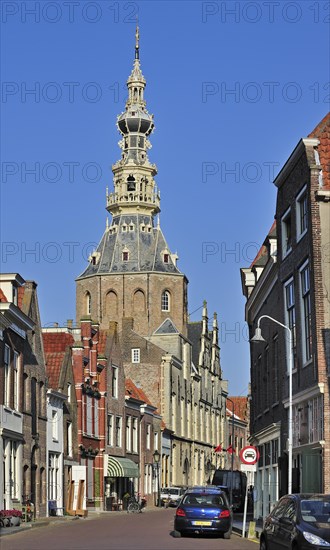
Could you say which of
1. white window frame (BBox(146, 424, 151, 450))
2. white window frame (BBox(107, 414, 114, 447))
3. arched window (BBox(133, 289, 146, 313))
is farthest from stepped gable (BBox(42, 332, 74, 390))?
arched window (BBox(133, 289, 146, 313))

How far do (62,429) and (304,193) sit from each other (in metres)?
25.6

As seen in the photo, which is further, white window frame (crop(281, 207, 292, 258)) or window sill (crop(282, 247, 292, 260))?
white window frame (crop(281, 207, 292, 258))

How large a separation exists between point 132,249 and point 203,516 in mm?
84683

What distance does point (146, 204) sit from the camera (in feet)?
386

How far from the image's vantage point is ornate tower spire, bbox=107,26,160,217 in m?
118

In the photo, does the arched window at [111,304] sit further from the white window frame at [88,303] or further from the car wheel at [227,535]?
the car wheel at [227,535]

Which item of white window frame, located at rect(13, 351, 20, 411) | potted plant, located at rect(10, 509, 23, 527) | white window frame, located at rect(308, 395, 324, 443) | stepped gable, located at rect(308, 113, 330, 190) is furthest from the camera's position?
white window frame, located at rect(13, 351, 20, 411)

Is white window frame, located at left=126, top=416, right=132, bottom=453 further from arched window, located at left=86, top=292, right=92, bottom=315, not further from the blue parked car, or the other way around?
the blue parked car

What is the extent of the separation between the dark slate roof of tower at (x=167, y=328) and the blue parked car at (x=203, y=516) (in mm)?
75896

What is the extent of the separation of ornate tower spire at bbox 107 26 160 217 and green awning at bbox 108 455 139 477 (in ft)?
170

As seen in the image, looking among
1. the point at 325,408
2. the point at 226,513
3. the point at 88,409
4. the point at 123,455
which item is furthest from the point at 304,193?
the point at 123,455

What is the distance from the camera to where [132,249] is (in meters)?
115

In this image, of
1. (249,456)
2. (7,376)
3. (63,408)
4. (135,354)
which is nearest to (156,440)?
(135,354)

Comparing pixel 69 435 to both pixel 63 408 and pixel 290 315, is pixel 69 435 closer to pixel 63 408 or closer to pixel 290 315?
pixel 63 408
